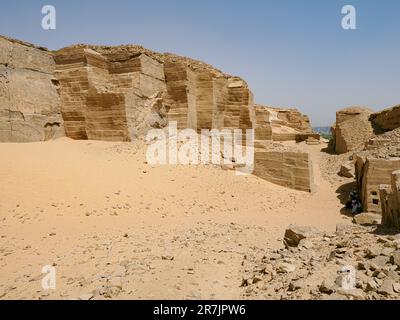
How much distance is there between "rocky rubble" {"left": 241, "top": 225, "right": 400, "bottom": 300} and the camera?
2770 millimetres

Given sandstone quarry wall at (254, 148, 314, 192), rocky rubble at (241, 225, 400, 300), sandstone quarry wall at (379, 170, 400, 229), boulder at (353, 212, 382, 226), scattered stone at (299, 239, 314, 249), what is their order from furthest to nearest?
sandstone quarry wall at (254, 148, 314, 192)
boulder at (353, 212, 382, 226)
sandstone quarry wall at (379, 170, 400, 229)
scattered stone at (299, 239, 314, 249)
rocky rubble at (241, 225, 400, 300)

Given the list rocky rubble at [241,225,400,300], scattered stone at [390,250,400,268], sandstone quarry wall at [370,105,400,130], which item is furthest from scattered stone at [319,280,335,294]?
sandstone quarry wall at [370,105,400,130]

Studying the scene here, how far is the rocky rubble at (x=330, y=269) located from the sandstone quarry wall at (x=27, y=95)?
9109mm

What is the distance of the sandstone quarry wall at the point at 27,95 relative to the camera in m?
10.1

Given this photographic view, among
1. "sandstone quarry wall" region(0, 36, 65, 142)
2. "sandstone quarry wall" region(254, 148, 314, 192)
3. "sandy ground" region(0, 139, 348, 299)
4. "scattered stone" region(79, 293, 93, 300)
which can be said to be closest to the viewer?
"scattered stone" region(79, 293, 93, 300)

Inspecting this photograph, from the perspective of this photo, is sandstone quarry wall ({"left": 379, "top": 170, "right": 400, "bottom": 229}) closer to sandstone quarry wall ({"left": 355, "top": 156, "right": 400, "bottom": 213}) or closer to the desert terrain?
the desert terrain

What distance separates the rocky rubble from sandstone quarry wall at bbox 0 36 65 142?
911cm

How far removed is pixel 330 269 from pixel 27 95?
35.4 feet

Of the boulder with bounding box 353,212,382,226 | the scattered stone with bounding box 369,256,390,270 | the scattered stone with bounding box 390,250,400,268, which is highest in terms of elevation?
the scattered stone with bounding box 390,250,400,268

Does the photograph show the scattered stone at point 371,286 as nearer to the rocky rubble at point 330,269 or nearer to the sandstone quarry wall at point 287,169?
the rocky rubble at point 330,269

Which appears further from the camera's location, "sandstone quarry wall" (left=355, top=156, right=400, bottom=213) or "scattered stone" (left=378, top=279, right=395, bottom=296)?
"sandstone quarry wall" (left=355, top=156, right=400, bottom=213)

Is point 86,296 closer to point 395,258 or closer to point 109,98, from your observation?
point 395,258

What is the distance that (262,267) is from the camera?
3818mm
